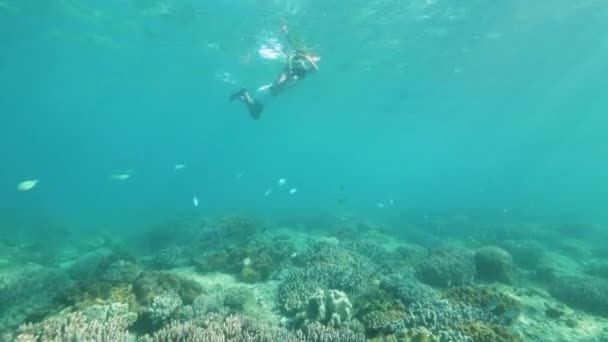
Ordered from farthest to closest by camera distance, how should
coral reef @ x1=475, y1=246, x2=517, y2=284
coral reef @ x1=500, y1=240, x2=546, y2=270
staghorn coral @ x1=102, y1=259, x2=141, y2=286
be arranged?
coral reef @ x1=500, y1=240, x2=546, y2=270
coral reef @ x1=475, y1=246, x2=517, y2=284
staghorn coral @ x1=102, y1=259, x2=141, y2=286

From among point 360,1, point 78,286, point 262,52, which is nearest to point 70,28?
point 262,52

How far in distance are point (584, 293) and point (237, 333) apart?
1054 cm

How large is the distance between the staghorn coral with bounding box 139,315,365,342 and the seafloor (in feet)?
0.08

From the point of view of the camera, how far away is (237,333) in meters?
6.89

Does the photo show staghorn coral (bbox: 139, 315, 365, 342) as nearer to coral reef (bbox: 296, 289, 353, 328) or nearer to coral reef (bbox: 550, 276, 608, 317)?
coral reef (bbox: 296, 289, 353, 328)

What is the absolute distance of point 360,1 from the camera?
72.8 ft

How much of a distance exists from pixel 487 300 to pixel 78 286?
9484 millimetres

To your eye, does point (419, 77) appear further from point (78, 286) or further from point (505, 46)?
point (78, 286)

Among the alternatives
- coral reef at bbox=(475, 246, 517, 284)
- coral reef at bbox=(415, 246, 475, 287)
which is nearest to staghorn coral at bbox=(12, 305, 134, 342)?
coral reef at bbox=(415, 246, 475, 287)

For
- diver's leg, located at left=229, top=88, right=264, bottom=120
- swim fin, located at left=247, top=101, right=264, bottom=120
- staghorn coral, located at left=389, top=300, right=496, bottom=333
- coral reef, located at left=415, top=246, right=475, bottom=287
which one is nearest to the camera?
staghorn coral, located at left=389, top=300, right=496, bottom=333

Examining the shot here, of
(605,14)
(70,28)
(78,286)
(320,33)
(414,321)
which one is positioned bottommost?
(414,321)

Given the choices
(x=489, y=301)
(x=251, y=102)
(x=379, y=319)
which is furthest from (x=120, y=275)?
(x=251, y=102)

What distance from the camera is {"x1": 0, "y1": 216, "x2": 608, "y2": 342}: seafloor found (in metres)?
7.02

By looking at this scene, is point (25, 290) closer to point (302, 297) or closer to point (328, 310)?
point (302, 297)
